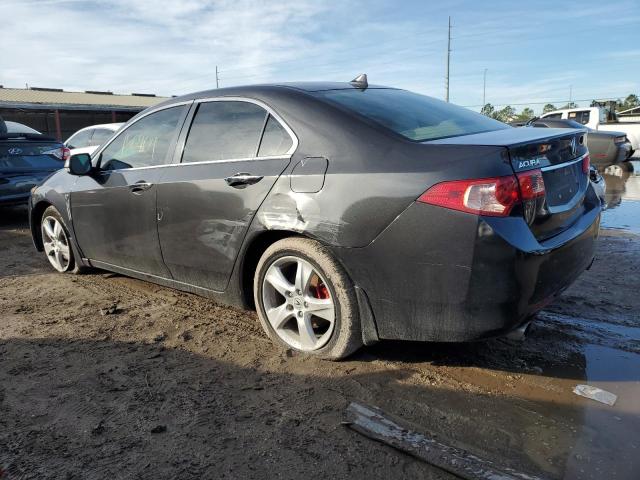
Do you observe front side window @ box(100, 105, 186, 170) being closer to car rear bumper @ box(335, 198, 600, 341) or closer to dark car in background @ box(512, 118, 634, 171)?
car rear bumper @ box(335, 198, 600, 341)

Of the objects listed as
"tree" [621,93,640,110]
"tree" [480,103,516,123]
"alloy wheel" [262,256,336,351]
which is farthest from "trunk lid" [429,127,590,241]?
"tree" [621,93,640,110]

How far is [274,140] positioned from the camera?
317 centimetres

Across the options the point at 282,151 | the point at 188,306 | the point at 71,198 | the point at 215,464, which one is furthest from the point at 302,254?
the point at 71,198

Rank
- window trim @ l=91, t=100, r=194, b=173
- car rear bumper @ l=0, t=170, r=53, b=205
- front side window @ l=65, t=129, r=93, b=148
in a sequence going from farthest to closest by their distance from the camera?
front side window @ l=65, t=129, r=93, b=148 → car rear bumper @ l=0, t=170, r=53, b=205 → window trim @ l=91, t=100, r=194, b=173

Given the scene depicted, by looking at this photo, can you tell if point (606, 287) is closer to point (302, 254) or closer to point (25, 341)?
point (302, 254)

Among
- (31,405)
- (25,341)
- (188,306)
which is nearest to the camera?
(31,405)

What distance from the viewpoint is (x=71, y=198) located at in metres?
4.62

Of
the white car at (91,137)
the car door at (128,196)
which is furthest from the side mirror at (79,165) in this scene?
the white car at (91,137)

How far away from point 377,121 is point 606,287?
8.95 ft

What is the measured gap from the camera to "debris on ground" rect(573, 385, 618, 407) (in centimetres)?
262

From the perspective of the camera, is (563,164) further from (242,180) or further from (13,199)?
(13,199)

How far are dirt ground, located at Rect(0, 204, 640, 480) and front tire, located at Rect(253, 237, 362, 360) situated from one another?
0.46 feet

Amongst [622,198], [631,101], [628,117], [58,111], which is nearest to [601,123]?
[622,198]

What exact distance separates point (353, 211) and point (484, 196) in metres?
0.66
